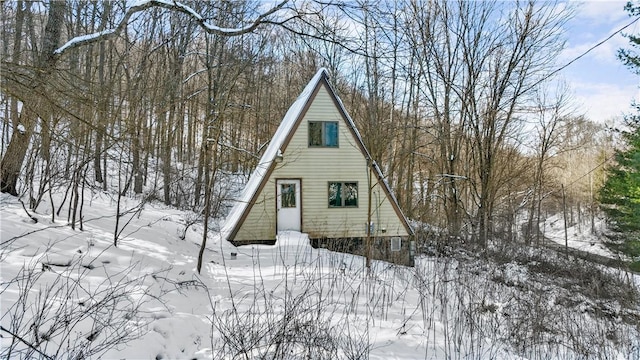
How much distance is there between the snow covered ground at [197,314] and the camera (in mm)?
3221

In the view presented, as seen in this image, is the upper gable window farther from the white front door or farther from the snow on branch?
A: the snow on branch

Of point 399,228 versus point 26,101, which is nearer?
point 26,101

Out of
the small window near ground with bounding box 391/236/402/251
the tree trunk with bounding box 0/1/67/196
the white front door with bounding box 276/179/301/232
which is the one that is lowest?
the small window near ground with bounding box 391/236/402/251

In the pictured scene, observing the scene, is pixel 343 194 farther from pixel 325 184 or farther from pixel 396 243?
pixel 396 243

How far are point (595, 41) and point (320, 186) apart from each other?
8.59 meters

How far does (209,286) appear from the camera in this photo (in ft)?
18.6

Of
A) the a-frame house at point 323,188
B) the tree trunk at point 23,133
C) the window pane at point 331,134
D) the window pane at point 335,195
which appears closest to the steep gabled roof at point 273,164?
the a-frame house at point 323,188

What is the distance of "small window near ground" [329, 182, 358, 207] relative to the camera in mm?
13008

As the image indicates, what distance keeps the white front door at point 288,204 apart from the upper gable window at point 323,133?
1520mm

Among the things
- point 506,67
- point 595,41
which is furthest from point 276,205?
point 506,67

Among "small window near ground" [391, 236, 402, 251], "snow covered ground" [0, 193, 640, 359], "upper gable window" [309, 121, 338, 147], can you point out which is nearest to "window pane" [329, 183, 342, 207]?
"upper gable window" [309, 121, 338, 147]

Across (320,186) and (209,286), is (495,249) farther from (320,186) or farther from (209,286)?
(209,286)

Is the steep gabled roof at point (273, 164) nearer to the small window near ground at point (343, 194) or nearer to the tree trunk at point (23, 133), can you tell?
the small window near ground at point (343, 194)

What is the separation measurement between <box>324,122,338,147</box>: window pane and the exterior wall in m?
0.14
